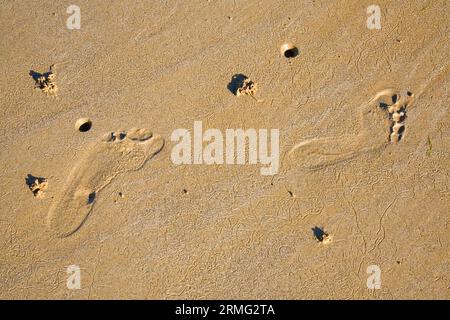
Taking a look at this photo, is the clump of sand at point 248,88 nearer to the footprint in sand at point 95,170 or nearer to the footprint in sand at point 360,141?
the footprint in sand at point 360,141

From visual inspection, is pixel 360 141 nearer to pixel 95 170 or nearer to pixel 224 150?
pixel 224 150

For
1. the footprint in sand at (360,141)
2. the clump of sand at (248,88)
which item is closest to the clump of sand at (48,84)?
the clump of sand at (248,88)

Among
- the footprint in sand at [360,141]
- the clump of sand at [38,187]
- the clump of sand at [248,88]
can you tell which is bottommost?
the clump of sand at [38,187]

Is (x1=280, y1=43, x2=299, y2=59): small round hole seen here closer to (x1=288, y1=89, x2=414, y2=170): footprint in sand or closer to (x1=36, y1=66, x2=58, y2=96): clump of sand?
(x1=288, y1=89, x2=414, y2=170): footprint in sand

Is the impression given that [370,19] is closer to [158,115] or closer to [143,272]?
[158,115]

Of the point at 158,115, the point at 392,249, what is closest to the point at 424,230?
the point at 392,249

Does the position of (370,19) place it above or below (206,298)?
above
